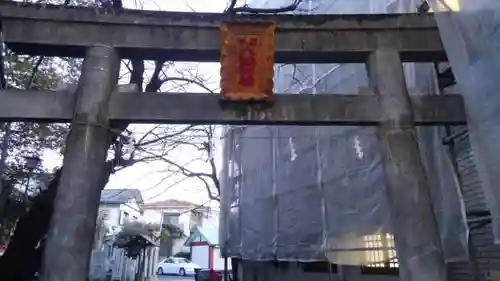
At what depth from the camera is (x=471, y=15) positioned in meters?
4.24

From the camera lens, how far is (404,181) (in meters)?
4.68

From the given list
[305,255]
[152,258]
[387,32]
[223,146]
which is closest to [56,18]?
[387,32]

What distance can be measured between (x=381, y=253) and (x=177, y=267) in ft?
108

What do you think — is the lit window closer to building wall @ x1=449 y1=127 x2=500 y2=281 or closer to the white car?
building wall @ x1=449 y1=127 x2=500 y2=281

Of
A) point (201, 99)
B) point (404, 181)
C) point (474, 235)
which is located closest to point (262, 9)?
point (201, 99)

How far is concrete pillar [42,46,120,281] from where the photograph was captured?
14.4ft

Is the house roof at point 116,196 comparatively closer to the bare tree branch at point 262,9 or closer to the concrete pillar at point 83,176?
the bare tree branch at point 262,9

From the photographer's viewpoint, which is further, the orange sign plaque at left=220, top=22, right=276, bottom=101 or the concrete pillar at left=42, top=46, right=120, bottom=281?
the orange sign plaque at left=220, top=22, right=276, bottom=101

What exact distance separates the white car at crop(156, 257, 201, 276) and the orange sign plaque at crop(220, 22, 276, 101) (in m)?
32.6

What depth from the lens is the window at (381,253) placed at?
665 cm

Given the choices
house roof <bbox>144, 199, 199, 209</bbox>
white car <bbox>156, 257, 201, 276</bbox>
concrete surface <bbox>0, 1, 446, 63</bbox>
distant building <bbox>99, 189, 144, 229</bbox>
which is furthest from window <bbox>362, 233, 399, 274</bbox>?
house roof <bbox>144, 199, 199, 209</bbox>

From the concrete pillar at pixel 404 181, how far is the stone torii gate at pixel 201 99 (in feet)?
0.03

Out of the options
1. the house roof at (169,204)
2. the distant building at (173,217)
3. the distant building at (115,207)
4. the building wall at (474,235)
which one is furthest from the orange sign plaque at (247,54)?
the house roof at (169,204)

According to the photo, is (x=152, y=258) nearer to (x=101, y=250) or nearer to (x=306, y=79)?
(x=101, y=250)
